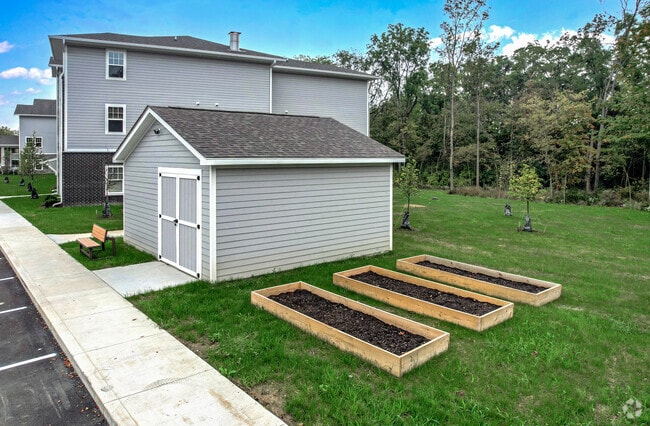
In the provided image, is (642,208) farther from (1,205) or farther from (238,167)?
(1,205)

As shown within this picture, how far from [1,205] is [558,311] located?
2360 centimetres

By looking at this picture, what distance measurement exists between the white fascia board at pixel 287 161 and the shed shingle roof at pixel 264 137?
0.06m

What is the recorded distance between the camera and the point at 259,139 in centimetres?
928

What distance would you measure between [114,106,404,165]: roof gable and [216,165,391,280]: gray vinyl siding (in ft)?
1.12

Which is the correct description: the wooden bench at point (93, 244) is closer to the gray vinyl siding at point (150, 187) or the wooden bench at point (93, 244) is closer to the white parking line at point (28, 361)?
the gray vinyl siding at point (150, 187)

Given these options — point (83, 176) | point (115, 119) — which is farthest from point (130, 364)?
point (115, 119)

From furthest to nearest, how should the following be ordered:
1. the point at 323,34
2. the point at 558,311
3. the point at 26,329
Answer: the point at 323,34 < the point at 558,311 < the point at 26,329

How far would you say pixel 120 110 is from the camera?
65.1 ft

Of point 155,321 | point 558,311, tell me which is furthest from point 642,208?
point 155,321

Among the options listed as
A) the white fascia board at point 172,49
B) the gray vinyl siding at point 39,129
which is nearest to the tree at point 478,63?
the white fascia board at point 172,49

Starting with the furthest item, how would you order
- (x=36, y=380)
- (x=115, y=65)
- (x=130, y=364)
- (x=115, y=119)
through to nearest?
1. (x=115, y=119)
2. (x=115, y=65)
3. (x=130, y=364)
4. (x=36, y=380)

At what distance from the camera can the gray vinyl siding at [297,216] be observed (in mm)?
8188

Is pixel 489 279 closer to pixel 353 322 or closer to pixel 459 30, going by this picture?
pixel 353 322

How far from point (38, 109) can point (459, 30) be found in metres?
43.7
